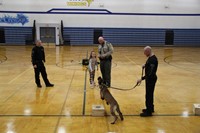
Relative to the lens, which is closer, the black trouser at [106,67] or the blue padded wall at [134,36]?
the black trouser at [106,67]

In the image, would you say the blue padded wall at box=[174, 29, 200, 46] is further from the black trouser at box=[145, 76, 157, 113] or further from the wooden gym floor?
the black trouser at box=[145, 76, 157, 113]

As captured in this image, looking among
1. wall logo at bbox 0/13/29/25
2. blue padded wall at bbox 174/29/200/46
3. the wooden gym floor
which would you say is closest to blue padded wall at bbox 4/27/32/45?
wall logo at bbox 0/13/29/25

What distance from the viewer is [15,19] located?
83.4ft

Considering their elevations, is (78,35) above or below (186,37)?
above

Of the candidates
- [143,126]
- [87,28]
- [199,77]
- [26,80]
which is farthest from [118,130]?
[87,28]

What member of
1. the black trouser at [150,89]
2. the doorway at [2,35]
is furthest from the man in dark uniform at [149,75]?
the doorway at [2,35]

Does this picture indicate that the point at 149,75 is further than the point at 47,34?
No

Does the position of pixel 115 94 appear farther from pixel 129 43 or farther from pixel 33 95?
pixel 129 43

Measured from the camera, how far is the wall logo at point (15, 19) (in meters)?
25.3

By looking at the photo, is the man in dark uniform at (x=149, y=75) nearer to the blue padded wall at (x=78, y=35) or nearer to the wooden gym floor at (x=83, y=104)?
the wooden gym floor at (x=83, y=104)

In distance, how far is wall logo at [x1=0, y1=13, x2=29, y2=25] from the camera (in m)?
25.3

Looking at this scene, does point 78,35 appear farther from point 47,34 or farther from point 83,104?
point 83,104

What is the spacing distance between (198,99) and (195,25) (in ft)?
67.6

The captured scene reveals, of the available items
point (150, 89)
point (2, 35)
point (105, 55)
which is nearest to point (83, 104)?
point (105, 55)
